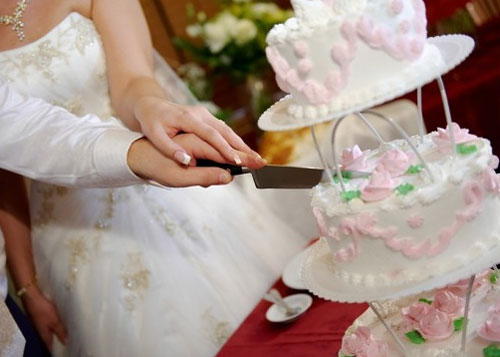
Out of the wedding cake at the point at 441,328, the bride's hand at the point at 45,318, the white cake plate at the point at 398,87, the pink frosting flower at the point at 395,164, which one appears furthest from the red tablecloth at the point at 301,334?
the bride's hand at the point at 45,318

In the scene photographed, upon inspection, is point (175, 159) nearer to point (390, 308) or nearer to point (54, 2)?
point (390, 308)

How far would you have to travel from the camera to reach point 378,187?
3.78 ft

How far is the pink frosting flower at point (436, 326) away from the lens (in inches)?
49.1

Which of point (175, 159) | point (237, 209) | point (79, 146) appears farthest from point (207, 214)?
point (175, 159)

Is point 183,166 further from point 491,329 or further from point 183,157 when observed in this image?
point 491,329

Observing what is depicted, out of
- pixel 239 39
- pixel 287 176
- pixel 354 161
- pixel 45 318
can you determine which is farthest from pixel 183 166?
pixel 239 39

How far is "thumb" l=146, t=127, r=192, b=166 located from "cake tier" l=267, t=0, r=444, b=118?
357mm

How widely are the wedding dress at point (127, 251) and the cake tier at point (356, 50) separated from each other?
3.63ft

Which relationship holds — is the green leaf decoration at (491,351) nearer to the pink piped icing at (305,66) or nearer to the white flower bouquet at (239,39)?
the pink piped icing at (305,66)

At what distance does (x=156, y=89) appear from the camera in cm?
196

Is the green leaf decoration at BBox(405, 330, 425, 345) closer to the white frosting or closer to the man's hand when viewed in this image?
the white frosting

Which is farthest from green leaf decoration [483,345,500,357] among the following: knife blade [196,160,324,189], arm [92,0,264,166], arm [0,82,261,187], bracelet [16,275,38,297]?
bracelet [16,275,38,297]

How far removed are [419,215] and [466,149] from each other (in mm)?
156

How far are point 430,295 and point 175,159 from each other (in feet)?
2.11
